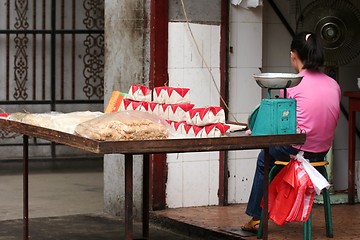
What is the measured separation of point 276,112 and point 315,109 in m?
0.86

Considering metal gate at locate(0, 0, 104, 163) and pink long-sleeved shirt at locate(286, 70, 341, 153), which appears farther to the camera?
metal gate at locate(0, 0, 104, 163)

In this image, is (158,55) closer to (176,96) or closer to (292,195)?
(176,96)

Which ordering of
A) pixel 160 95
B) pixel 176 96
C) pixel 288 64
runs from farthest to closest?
pixel 288 64
pixel 160 95
pixel 176 96

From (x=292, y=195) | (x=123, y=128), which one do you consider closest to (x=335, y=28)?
(x=292, y=195)

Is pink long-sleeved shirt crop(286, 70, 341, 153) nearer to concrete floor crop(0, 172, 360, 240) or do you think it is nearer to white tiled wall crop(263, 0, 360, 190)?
concrete floor crop(0, 172, 360, 240)

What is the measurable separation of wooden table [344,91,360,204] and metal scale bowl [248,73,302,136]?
245 centimetres

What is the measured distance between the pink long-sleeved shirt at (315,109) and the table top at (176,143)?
2.43 ft

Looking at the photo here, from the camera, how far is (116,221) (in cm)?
877

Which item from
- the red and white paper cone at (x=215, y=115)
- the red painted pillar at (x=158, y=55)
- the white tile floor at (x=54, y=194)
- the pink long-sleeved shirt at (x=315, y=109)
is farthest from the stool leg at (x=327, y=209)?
the white tile floor at (x=54, y=194)

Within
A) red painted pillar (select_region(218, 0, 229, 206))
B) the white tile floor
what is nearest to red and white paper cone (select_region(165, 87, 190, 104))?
red painted pillar (select_region(218, 0, 229, 206))

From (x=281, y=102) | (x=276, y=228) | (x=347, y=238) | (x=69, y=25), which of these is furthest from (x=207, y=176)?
(x=69, y=25)

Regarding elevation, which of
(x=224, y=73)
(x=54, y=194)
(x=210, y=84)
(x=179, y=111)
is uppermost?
(x=224, y=73)

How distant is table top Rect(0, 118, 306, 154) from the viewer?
561 centimetres

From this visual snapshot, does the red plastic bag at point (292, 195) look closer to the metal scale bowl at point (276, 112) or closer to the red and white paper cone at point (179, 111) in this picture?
→ the metal scale bowl at point (276, 112)
